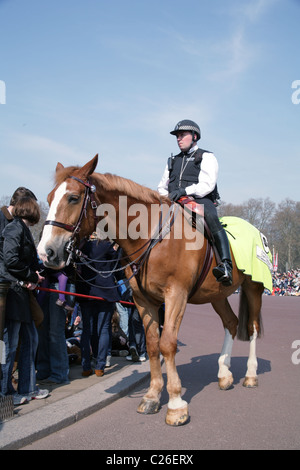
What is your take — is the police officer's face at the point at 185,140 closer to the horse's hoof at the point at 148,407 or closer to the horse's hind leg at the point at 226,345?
the horse's hind leg at the point at 226,345

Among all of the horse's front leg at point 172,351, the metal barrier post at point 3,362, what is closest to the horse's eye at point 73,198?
the metal barrier post at point 3,362

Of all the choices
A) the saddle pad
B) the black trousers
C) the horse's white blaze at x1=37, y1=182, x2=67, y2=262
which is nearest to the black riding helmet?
the black trousers

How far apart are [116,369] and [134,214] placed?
3366mm

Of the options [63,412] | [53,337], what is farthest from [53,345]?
[63,412]

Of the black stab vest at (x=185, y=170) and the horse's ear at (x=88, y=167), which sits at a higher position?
the black stab vest at (x=185, y=170)

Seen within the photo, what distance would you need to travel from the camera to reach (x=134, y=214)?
492 cm

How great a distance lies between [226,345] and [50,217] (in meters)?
3.52

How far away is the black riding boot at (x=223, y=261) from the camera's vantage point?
5363 mm

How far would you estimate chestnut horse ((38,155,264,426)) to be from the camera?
437 centimetres

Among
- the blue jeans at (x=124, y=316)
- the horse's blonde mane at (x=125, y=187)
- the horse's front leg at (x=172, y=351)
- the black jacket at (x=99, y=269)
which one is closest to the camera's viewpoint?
the horse's front leg at (x=172, y=351)

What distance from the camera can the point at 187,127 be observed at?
5586 millimetres

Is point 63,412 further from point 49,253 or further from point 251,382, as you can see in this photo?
point 251,382

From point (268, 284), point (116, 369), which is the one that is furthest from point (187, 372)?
point (268, 284)
